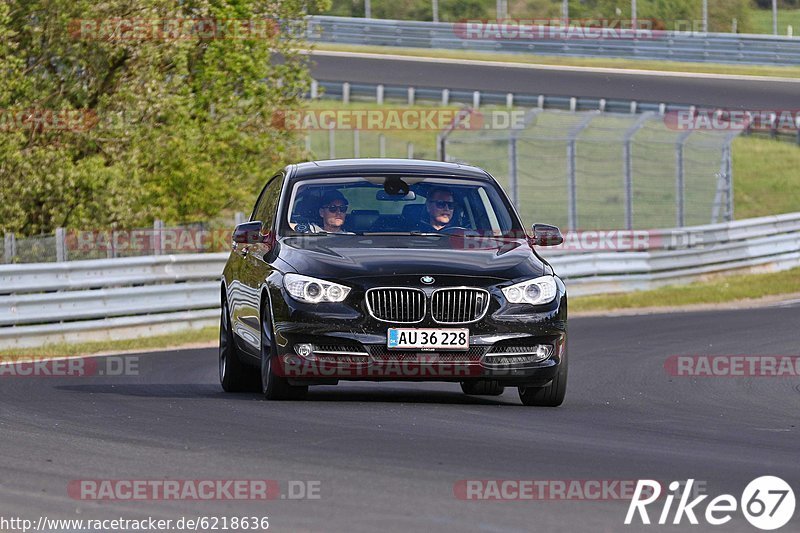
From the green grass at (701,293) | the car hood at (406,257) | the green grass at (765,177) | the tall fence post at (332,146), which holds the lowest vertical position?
the green grass at (765,177)

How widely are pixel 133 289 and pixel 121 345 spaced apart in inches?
48.6

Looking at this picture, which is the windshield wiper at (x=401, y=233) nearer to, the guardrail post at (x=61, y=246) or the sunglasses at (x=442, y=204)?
the sunglasses at (x=442, y=204)

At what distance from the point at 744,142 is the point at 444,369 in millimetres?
37295

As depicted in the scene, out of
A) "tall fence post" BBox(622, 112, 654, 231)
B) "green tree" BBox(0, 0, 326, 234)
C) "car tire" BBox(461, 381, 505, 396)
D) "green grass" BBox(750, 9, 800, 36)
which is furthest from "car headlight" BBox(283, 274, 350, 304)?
"green grass" BBox(750, 9, 800, 36)

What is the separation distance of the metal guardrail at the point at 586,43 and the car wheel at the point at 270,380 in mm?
35712

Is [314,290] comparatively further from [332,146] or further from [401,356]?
[332,146]

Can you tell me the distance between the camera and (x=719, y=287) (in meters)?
27.5

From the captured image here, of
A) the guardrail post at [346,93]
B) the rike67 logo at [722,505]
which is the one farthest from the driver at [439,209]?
the guardrail post at [346,93]

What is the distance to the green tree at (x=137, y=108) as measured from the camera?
23.5 meters

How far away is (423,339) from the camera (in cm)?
1023

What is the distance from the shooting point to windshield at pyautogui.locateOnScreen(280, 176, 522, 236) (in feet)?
37.1

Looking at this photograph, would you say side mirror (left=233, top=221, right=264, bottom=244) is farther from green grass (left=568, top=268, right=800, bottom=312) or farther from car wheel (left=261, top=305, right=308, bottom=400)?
green grass (left=568, top=268, right=800, bottom=312)

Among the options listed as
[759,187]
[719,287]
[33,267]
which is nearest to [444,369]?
[33,267]

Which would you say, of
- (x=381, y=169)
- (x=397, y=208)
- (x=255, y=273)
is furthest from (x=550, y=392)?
(x=255, y=273)
